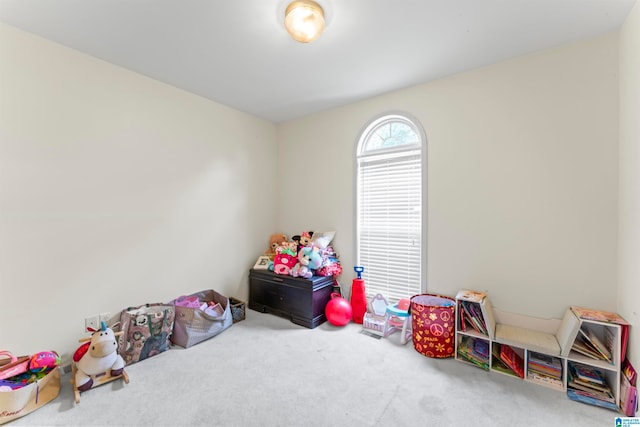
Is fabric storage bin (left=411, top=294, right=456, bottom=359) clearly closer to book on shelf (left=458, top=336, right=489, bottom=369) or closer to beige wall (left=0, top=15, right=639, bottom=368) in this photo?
book on shelf (left=458, top=336, right=489, bottom=369)

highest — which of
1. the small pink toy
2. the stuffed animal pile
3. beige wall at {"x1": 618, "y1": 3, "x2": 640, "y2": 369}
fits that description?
beige wall at {"x1": 618, "y1": 3, "x2": 640, "y2": 369}

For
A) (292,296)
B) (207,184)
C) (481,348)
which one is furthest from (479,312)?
(207,184)

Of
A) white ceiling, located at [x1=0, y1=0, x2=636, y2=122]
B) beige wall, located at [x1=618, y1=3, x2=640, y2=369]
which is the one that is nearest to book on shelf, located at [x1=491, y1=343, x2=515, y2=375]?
beige wall, located at [x1=618, y1=3, x2=640, y2=369]

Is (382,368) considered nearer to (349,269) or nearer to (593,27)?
(349,269)

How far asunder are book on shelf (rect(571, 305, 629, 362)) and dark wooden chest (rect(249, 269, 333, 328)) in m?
2.10

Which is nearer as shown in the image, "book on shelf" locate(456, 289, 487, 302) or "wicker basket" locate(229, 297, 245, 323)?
"book on shelf" locate(456, 289, 487, 302)

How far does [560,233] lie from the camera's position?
2.04 m

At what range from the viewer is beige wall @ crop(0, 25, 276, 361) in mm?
1865

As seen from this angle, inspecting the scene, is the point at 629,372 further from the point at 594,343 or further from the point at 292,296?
the point at 292,296

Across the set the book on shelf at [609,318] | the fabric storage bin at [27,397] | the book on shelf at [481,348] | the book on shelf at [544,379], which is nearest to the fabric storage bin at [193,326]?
the fabric storage bin at [27,397]

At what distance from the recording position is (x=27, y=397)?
1.61 meters

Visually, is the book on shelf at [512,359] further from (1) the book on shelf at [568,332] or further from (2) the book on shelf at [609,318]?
(2) the book on shelf at [609,318]

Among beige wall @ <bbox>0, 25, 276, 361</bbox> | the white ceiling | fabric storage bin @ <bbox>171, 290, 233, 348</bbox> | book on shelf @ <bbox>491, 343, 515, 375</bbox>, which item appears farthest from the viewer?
fabric storage bin @ <bbox>171, 290, 233, 348</bbox>

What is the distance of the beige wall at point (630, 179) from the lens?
5.17ft
